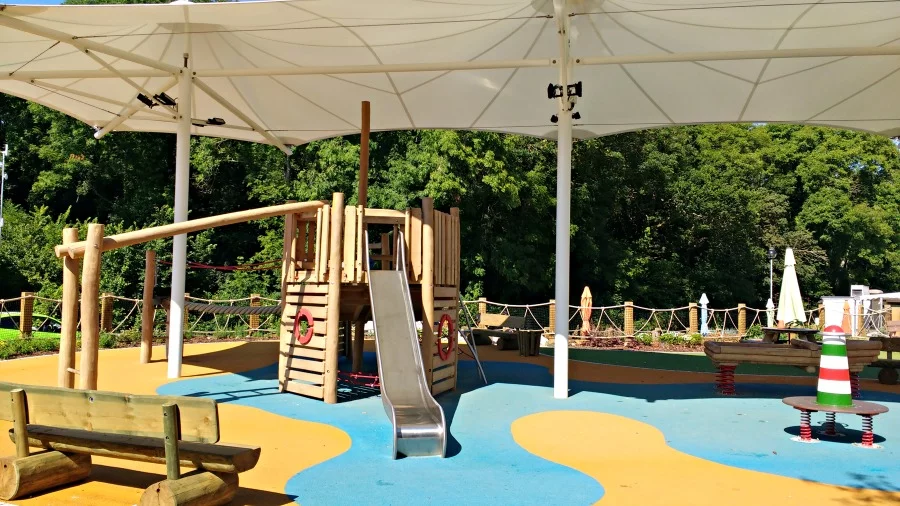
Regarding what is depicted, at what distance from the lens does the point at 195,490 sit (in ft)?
17.6

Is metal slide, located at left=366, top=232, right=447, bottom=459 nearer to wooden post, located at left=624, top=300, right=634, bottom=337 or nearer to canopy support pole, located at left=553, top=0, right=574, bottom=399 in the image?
canopy support pole, located at left=553, top=0, right=574, bottom=399

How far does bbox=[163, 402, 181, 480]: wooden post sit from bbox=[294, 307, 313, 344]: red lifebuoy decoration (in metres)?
5.79

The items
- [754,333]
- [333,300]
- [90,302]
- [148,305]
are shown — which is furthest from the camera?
[754,333]

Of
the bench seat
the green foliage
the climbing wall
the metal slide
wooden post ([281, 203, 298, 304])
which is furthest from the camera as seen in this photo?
the green foliage

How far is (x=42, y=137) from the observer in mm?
37938

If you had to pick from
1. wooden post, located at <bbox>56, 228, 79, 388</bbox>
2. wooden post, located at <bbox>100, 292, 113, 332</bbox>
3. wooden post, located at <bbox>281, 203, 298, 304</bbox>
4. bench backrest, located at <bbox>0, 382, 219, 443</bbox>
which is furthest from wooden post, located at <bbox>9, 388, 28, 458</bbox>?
wooden post, located at <bbox>100, 292, 113, 332</bbox>

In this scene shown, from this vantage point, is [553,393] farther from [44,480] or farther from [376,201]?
[376,201]

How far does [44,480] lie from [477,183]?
25024mm

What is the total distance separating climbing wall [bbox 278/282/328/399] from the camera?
11.0 metres

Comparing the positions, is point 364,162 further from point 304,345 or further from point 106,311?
point 106,311

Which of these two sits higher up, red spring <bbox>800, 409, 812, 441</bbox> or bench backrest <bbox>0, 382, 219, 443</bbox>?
bench backrest <bbox>0, 382, 219, 443</bbox>

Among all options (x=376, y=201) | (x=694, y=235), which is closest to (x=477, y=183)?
(x=376, y=201)

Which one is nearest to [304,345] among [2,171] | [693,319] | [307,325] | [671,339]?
[307,325]

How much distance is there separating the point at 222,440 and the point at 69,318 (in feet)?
7.00
